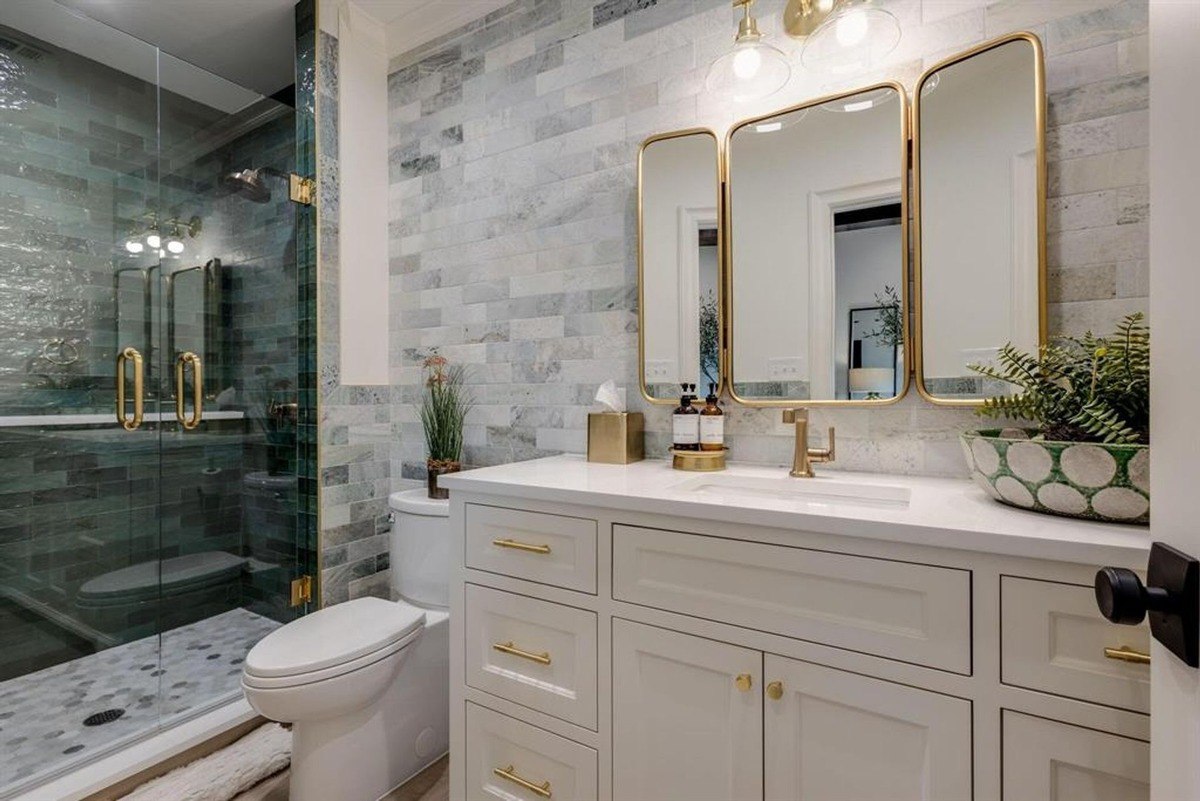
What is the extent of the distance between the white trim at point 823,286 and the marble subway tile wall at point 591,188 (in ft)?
0.38

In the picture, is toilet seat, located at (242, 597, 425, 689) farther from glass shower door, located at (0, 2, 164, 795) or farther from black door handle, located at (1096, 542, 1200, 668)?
black door handle, located at (1096, 542, 1200, 668)

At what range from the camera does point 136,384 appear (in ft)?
6.54

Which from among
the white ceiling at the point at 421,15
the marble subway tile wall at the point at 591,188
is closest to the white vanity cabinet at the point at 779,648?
the marble subway tile wall at the point at 591,188

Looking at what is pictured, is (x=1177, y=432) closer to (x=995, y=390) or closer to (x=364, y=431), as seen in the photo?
(x=995, y=390)

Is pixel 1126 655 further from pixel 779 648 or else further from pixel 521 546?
pixel 521 546

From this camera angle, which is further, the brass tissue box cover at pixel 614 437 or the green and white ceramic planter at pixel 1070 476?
the brass tissue box cover at pixel 614 437

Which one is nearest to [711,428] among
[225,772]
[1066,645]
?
[1066,645]

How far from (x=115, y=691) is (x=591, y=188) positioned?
2.39m

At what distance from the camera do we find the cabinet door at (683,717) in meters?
1.06

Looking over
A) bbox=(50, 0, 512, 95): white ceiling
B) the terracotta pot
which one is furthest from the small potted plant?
bbox=(50, 0, 512, 95): white ceiling

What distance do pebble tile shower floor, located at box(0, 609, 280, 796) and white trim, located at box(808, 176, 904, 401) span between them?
2.27m

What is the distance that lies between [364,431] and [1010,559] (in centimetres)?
216

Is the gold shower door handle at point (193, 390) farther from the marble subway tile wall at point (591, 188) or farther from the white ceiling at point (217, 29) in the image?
the white ceiling at point (217, 29)

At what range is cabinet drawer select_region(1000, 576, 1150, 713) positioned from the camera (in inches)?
30.9
